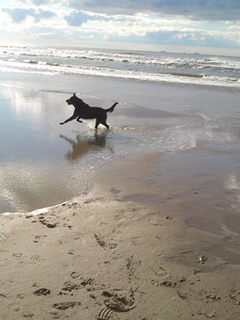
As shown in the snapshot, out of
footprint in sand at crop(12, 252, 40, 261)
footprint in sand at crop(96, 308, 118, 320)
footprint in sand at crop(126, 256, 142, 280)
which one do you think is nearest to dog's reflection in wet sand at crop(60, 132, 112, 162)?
footprint in sand at crop(12, 252, 40, 261)

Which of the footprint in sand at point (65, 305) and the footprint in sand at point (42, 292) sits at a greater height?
the footprint in sand at point (42, 292)

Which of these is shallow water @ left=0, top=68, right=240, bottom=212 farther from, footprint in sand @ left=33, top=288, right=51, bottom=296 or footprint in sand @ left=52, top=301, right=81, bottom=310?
footprint in sand @ left=52, top=301, right=81, bottom=310

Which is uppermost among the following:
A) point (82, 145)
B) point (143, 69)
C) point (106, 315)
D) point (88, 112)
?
point (143, 69)

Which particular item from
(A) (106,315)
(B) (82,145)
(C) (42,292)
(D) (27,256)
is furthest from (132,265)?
(B) (82,145)

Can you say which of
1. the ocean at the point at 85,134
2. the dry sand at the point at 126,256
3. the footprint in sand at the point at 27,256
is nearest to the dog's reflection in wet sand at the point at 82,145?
the ocean at the point at 85,134

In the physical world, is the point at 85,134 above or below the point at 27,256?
above

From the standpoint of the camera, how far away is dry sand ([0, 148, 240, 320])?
10.2 ft

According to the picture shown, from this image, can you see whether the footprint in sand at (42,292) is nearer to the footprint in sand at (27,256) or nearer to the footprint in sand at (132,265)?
the footprint in sand at (27,256)

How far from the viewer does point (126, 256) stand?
3.88 m

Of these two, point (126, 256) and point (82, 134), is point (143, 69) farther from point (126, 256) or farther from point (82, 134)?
point (126, 256)

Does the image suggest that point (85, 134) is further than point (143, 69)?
No

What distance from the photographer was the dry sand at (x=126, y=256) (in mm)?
3098

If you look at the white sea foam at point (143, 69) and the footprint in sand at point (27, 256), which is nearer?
the footprint in sand at point (27, 256)

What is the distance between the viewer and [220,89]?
20828 mm
